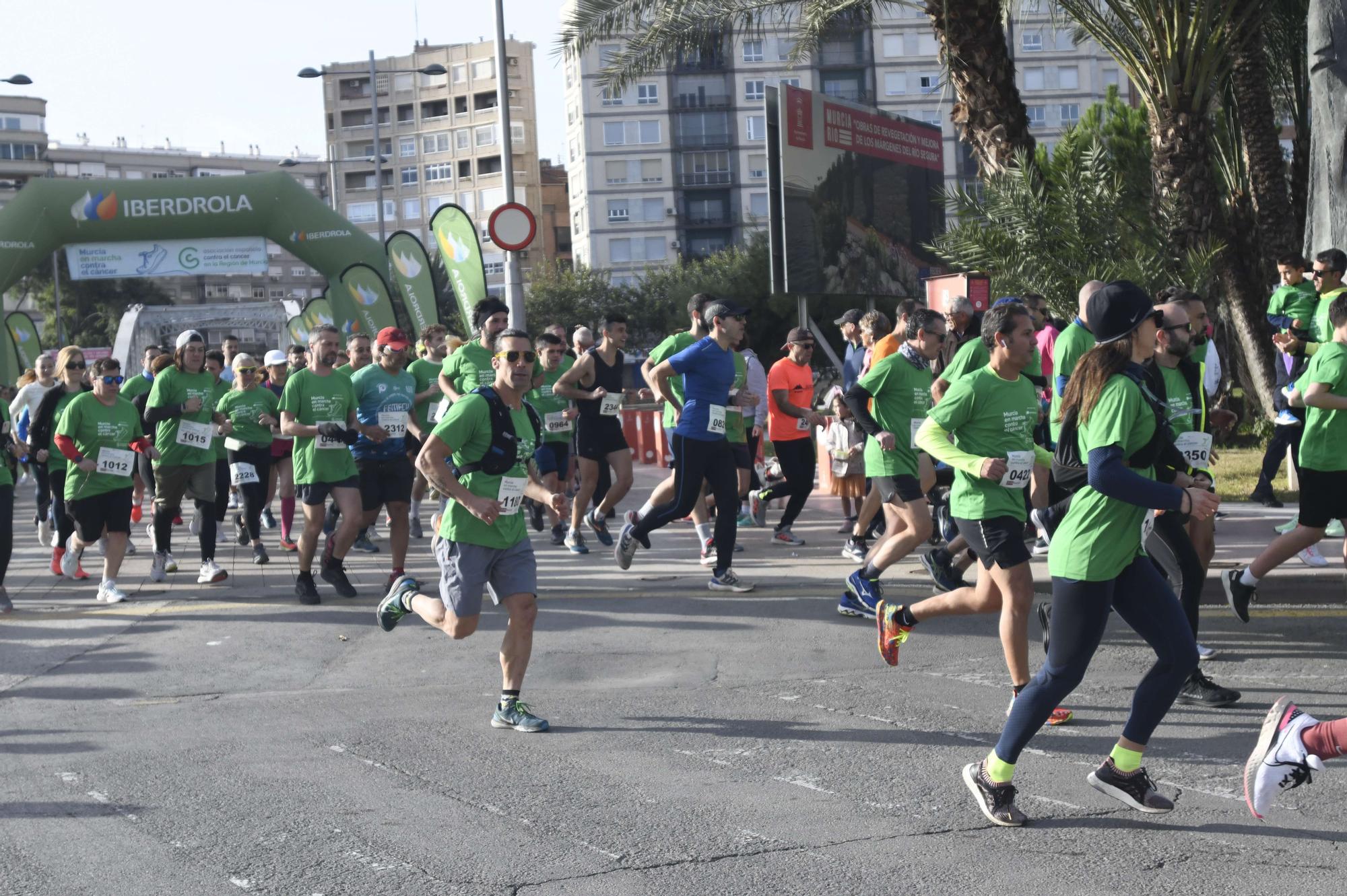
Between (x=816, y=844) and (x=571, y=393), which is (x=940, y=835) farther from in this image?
(x=571, y=393)

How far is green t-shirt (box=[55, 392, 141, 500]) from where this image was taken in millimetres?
10625

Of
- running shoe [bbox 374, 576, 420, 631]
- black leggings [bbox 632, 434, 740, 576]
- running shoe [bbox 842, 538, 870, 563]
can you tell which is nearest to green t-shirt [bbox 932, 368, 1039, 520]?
running shoe [bbox 374, 576, 420, 631]

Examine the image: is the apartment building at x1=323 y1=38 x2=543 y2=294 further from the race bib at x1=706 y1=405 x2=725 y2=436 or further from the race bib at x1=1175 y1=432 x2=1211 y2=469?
the race bib at x1=1175 y1=432 x2=1211 y2=469

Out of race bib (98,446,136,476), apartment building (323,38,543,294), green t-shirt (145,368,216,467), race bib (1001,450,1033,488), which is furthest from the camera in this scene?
apartment building (323,38,543,294)

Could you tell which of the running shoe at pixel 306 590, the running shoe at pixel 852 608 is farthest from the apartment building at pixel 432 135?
the running shoe at pixel 852 608

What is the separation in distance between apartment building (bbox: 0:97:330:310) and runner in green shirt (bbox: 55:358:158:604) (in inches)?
4559

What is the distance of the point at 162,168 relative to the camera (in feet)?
507

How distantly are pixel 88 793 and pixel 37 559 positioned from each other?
893cm

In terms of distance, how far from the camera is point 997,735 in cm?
614

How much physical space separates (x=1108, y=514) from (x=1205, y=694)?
1.98 meters

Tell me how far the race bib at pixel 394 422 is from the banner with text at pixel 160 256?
1044 inches

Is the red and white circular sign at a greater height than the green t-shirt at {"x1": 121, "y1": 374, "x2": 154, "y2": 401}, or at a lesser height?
greater

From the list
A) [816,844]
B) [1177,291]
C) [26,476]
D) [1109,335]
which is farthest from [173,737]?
[26,476]

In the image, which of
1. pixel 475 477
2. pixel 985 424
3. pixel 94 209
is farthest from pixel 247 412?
pixel 94 209
